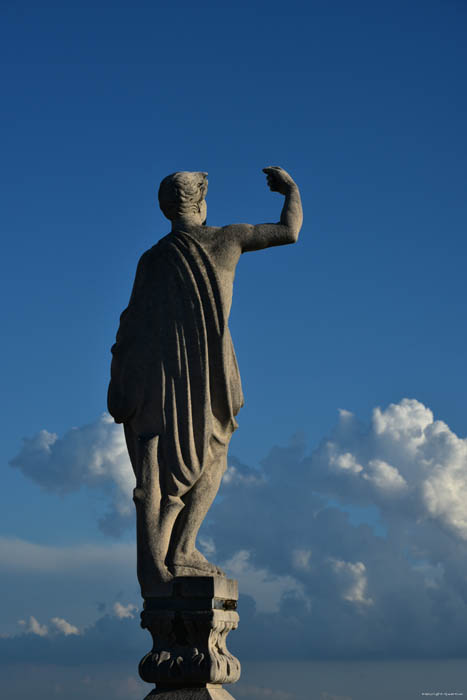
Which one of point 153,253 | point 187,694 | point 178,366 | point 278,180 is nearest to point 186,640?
point 187,694

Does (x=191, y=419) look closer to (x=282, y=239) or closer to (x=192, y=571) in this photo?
(x=192, y=571)

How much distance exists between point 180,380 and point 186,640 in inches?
116

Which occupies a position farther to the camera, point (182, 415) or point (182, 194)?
point (182, 194)

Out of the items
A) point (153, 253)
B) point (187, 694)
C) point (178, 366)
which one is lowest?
point (187, 694)

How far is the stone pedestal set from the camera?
1103 cm

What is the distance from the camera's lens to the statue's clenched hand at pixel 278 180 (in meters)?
12.9

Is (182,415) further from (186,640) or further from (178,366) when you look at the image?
(186,640)

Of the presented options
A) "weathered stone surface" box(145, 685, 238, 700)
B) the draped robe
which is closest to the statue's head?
the draped robe

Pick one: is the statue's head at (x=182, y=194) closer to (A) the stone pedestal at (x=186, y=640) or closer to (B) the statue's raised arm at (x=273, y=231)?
(B) the statue's raised arm at (x=273, y=231)

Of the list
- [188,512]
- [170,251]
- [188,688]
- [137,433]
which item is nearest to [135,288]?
[170,251]

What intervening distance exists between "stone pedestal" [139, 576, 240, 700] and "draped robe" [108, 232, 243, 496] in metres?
1.14

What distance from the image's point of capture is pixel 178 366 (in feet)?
39.1

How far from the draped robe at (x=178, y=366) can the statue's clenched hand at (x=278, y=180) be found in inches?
56.6

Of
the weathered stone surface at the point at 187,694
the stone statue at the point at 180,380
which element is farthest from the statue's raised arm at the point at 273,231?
the weathered stone surface at the point at 187,694
